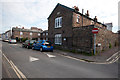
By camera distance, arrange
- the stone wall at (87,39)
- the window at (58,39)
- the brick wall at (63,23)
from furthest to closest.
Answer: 1. the window at (58,39)
2. the brick wall at (63,23)
3. the stone wall at (87,39)

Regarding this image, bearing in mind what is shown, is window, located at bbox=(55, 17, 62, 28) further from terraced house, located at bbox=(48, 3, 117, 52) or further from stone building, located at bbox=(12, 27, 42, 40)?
stone building, located at bbox=(12, 27, 42, 40)

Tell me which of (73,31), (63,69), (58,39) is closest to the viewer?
(63,69)

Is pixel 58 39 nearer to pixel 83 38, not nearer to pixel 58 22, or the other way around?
pixel 58 22

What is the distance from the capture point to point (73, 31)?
487 inches

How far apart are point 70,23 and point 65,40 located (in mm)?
3175

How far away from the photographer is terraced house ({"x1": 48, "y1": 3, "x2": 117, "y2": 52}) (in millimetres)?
10258

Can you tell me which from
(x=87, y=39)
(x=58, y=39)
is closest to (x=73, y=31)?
(x=87, y=39)

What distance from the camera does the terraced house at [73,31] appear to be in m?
10.3

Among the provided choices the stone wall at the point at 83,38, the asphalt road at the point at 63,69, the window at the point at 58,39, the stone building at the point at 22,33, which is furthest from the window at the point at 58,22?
the stone building at the point at 22,33

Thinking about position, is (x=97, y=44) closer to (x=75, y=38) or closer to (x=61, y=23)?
(x=75, y=38)

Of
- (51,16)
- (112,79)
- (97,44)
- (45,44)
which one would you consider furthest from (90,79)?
(51,16)

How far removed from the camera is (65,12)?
1426cm

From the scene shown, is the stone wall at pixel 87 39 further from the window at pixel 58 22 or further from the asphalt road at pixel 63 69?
the window at pixel 58 22

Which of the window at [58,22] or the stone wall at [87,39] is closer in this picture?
the stone wall at [87,39]
